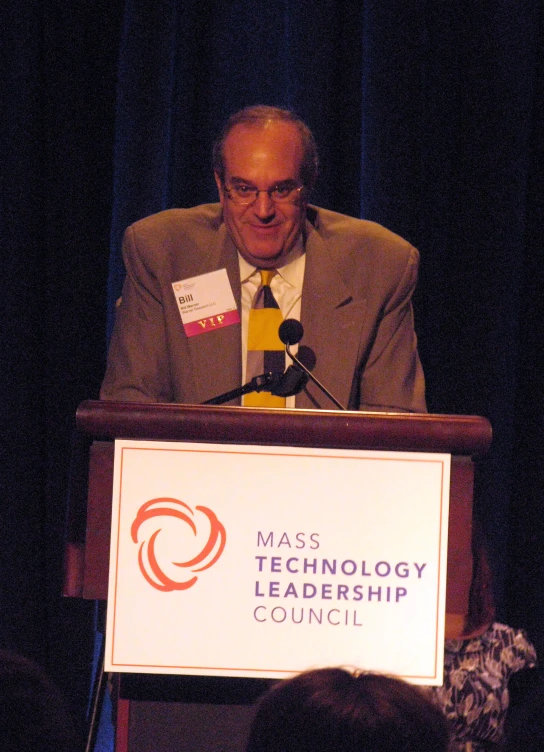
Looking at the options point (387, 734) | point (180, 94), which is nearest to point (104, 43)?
point (180, 94)

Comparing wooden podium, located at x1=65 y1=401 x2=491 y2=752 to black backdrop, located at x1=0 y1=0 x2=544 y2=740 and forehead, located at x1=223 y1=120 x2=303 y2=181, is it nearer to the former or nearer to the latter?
forehead, located at x1=223 y1=120 x2=303 y2=181

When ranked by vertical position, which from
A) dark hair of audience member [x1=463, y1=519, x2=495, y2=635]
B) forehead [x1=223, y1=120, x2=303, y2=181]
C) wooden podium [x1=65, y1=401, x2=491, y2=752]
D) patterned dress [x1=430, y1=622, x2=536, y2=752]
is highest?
forehead [x1=223, y1=120, x2=303, y2=181]

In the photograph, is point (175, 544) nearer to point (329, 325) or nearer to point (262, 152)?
point (329, 325)

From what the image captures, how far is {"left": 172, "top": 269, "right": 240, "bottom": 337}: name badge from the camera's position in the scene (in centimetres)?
238

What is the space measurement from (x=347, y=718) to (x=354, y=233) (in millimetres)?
1748

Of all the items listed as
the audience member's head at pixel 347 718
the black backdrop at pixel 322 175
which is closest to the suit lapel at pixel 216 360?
the black backdrop at pixel 322 175

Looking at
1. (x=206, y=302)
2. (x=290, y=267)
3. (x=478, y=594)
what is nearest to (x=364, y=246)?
(x=290, y=267)

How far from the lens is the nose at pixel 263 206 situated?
2424 millimetres

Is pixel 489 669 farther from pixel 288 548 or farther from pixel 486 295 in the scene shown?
pixel 486 295

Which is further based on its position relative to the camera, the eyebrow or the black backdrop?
the black backdrop

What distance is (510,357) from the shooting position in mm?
3217

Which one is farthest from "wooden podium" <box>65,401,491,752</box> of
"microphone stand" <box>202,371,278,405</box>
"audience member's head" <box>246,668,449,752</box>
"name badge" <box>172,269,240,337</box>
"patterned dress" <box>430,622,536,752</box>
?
"name badge" <box>172,269,240,337</box>

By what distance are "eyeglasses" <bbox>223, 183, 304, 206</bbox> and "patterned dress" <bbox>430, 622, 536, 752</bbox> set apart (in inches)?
41.1

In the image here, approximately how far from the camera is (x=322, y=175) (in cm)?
319
